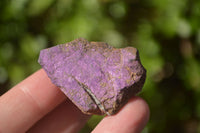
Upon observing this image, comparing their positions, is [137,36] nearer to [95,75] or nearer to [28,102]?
[95,75]

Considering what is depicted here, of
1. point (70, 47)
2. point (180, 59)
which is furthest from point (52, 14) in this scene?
point (180, 59)

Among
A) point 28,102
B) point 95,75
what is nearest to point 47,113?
point 28,102

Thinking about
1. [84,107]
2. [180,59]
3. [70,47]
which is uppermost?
[70,47]

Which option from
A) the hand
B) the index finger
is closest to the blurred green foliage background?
the hand

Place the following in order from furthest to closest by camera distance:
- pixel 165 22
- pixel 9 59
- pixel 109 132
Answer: pixel 9 59
pixel 165 22
pixel 109 132

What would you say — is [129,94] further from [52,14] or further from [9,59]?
[9,59]

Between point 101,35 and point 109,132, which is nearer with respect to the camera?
point 109,132

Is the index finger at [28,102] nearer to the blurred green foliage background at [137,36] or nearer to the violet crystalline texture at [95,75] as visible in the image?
the violet crystalline texture at [95,75]
